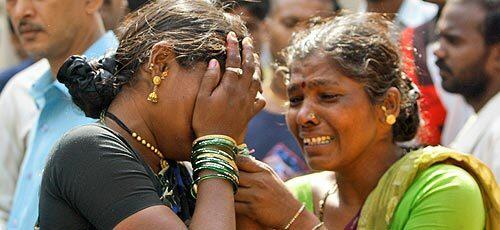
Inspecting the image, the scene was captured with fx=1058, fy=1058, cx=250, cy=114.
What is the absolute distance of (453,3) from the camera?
5.59 m

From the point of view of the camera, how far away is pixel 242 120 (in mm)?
2920

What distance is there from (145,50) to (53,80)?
1.90 metres

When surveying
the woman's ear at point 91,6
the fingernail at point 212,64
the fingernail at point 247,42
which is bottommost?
the woman's ear at point 91,6

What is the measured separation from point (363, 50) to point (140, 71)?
125 centimetres

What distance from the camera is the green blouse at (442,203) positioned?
3.52 metres

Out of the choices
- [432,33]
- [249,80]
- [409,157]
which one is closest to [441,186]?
[409,157]

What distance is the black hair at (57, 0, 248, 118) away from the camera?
289cm

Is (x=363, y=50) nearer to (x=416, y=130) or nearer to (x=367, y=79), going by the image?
(x=367, y=79)

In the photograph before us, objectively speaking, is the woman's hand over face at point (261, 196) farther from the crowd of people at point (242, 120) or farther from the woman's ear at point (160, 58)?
the woman's ear at point (160, 58)

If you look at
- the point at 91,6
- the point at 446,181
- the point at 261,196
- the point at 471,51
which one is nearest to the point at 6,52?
the point at 91,6

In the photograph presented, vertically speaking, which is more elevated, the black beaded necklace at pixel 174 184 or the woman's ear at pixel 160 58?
the woman's ear at pixel 160 58

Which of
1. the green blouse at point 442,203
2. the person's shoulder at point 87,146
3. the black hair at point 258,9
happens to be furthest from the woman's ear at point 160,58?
the black hair at point 258,9

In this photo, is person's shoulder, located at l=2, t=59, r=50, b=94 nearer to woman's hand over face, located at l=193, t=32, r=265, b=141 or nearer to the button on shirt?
the button on shirt

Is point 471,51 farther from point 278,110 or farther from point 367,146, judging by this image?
point 367,146
